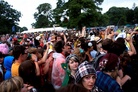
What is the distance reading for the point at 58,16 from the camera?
6756 centimetres

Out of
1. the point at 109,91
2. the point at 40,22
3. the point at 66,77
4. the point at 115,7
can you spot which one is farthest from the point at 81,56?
the point at 115,7

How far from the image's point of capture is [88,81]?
3.47 m

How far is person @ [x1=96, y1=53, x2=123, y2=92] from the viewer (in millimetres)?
3361

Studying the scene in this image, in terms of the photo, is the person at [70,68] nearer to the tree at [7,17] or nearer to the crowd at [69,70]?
the crowd at [69,70]

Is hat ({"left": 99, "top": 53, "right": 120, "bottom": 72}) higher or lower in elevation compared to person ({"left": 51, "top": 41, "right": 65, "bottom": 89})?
higher

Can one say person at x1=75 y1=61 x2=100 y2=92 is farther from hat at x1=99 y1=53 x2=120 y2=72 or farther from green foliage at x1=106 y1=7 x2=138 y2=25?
green foliage at x1=106 y1=7 x2=138 y2=25

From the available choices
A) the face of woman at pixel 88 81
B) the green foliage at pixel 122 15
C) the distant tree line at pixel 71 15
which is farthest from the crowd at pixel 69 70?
the green foliage at pixel 122 15

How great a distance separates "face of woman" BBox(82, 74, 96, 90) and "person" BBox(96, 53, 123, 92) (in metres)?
0.07

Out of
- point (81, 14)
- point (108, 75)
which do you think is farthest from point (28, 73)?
point (81, 14)

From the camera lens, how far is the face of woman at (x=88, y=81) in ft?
11.3

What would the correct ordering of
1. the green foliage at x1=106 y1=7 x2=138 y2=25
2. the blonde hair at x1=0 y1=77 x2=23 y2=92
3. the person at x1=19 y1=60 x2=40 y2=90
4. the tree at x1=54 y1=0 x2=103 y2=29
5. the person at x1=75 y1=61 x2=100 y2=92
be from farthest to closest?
1. the green foliage at x1=106 y1=7 x2=138 y2=25
2. the tree at x1=54 y1=0 x2=103 y2=29
3. the person at x1=19 y1=60 x2=40 y2=90
4. the person at x1=75 y1=61 x2=100 y2=92
5. the blonde hair at x1=0 y1=77 x2=23 y2=92

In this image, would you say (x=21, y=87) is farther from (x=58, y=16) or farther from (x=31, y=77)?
(x=58, y=16)

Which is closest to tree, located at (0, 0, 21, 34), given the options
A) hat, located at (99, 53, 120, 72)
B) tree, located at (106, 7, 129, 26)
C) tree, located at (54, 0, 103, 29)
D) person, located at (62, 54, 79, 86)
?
tree, located at (54, 0, 103, 29)

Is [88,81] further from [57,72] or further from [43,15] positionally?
[43,15]
